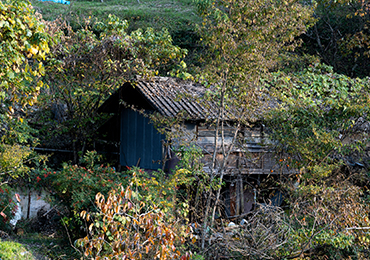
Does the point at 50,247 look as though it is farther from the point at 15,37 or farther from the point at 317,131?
the point at 317,131

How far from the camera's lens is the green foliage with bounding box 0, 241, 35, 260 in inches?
243

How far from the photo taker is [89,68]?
12.0 metres

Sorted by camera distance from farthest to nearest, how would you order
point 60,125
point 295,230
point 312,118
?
point 60,125
point 312,118
point 295,230

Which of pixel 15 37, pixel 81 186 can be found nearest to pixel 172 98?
pixel 81 186

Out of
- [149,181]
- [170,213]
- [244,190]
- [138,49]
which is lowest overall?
[244,190]

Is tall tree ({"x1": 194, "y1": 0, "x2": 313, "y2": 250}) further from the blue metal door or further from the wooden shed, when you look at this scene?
the blue metal door

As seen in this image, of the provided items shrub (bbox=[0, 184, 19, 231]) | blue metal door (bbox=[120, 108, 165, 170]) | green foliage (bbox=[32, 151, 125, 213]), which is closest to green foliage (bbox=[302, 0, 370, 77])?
blue metal door (bbox=[120, 108, 165, 170])

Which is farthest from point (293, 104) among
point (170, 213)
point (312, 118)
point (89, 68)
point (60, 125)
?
point (60, 125)

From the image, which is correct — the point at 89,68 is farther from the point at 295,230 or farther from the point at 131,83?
the point at 295,230

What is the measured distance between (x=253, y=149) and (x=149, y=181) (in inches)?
211

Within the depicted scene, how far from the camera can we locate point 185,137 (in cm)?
998

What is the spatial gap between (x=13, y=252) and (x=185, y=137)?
16.5 ft

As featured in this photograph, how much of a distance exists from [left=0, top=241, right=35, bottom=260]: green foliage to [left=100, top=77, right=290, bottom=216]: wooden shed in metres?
3.90

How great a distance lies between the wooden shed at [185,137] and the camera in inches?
420
